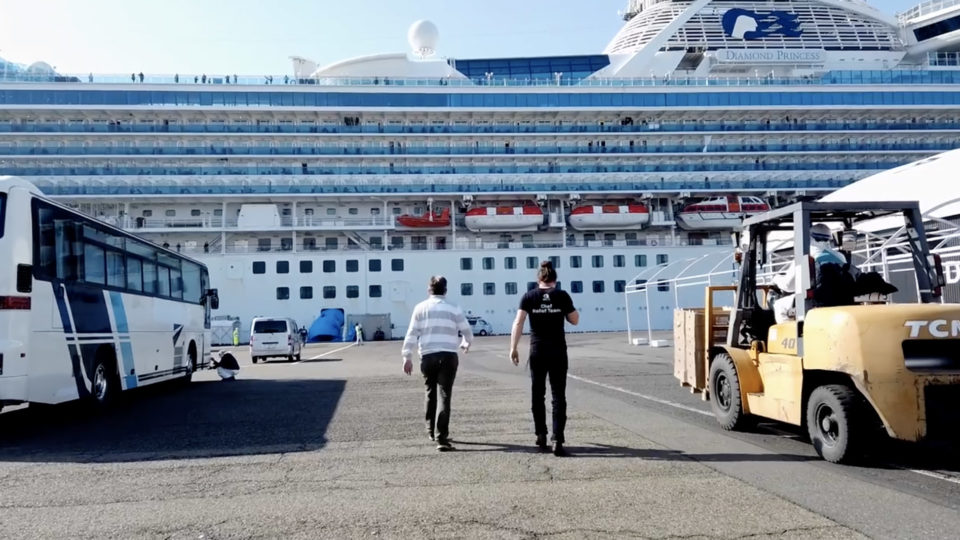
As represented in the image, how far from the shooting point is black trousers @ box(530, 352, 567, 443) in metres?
5.93

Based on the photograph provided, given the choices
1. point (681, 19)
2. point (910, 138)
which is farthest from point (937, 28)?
point (681, 19)

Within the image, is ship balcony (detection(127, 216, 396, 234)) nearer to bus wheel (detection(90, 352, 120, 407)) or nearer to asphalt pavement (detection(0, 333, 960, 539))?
bus wheel (detection(90, 352, 120, 407))

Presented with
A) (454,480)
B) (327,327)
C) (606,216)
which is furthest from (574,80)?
(454,480)

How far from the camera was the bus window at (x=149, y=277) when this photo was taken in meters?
12.4

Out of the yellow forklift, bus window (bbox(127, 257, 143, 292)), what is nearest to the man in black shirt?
the yellow forklift

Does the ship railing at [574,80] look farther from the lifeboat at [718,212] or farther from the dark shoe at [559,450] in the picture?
the dark shoe at [559,450]

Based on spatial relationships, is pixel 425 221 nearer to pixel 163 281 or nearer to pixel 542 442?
pixel 163 281

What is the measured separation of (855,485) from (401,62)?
1667 inches

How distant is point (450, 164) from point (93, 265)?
3210 cm

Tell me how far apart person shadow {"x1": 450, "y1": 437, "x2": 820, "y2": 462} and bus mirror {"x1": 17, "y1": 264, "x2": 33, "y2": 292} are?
5225mm

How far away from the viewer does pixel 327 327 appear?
3819 cm

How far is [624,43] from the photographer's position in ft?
156

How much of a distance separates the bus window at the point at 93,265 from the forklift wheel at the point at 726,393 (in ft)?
27.4

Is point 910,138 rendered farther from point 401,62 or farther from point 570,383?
point 570,383
